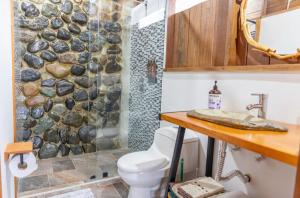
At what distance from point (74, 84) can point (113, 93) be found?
0.58m

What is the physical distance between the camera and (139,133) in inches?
108

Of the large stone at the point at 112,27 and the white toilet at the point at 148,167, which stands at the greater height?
the large stone at the point at 112,27

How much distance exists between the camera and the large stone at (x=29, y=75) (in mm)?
2492

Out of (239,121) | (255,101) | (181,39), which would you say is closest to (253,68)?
(255,101)

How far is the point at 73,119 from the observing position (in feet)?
9.25

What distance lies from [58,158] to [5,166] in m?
1.48

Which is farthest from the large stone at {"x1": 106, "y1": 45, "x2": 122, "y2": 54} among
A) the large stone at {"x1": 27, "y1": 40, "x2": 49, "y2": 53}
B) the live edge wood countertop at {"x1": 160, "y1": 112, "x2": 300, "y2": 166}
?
the live edge wood countertop at {"x1": 160, "y1": 112, "x2": 300, "y2": 166}

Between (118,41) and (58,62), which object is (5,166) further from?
(118,41)

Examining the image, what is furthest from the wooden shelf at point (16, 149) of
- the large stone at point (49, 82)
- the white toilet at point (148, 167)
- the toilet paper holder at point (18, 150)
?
the large stone at point (49, 82)

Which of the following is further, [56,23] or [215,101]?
[56,23]

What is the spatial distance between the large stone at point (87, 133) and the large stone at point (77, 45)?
1.07 m

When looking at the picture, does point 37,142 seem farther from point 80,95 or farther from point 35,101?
point 80,95

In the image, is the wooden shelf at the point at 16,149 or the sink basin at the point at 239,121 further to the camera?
the wooden shelf at the point at 16,149

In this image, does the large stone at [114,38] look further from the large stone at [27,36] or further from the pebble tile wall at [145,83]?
the large stone at [27,36]
